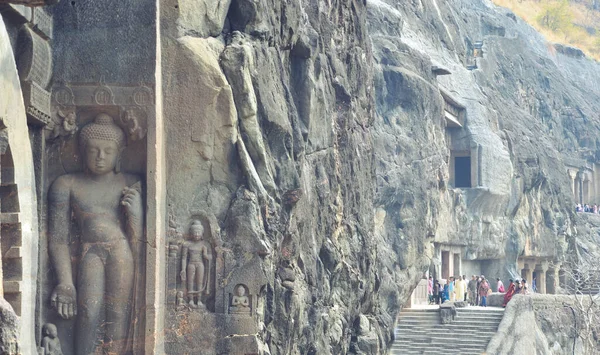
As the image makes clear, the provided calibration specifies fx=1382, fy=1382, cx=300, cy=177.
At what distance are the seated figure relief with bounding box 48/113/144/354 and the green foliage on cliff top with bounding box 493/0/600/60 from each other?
75.6 metres

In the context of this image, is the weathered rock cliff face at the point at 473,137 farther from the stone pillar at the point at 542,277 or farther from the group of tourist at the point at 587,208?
the group of tourist at the point at 587,208

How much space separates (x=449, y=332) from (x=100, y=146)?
2270 cm

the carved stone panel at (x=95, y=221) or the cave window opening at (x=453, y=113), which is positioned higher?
the cave window opening at (x=453, y=113)

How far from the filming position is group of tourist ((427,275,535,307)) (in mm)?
42875

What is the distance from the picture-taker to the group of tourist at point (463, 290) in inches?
1688

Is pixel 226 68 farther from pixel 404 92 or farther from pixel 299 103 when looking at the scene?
pixel 404 92

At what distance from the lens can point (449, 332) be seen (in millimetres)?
38719

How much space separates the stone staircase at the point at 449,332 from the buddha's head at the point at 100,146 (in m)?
21.5

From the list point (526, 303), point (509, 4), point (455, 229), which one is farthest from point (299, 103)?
point (509, 4)

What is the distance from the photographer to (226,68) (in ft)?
61.1

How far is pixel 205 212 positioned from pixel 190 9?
8.99 ft

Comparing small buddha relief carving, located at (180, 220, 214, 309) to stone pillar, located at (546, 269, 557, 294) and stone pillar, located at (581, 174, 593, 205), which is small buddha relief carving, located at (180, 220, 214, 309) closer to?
stone pillar, located at (546, 269, 557, 294)

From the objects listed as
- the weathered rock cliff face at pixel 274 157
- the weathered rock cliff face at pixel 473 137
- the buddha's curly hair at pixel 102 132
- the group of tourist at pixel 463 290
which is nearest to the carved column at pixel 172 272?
the weathered rock cliff face at pixel 274 157

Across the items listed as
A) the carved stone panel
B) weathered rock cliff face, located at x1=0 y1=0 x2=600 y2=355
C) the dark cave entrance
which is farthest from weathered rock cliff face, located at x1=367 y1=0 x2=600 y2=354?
the carved stone panel
